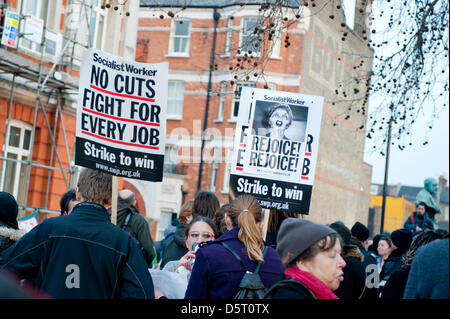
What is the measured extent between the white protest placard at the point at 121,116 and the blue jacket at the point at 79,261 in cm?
213

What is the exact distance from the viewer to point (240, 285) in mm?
4898

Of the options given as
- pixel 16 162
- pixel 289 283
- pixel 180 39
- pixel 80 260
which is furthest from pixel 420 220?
pixel 180 39

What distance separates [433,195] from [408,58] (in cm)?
487

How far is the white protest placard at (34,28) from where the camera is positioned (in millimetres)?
17281

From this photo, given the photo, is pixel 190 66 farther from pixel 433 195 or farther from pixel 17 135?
pixel 433 195

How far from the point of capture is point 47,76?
1739 centimetres

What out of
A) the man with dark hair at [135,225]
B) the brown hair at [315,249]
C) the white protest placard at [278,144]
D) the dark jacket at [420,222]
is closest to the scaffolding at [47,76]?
the man with dark hair at [135,225]

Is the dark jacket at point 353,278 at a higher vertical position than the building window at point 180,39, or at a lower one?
lower

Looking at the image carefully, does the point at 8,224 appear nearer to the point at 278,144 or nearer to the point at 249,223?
the point at 249,223

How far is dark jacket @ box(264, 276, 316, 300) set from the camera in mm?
3566

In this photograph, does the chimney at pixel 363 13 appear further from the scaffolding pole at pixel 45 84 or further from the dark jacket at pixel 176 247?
the scaffolding pole at pixel 45 84

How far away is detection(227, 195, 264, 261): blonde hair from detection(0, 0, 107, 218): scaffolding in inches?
456

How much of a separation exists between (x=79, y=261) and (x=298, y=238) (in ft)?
4.84
